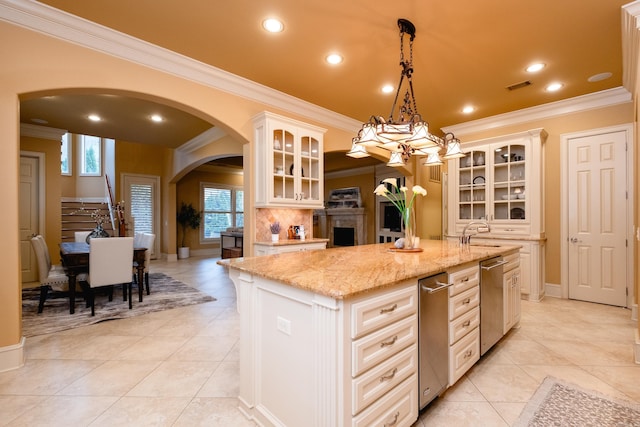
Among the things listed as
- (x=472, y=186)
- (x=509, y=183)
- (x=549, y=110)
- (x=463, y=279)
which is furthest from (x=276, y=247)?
(x=549, y=110)

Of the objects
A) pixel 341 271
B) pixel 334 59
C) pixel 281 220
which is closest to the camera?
pixel 341 271

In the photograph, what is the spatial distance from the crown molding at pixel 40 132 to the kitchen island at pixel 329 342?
5929mm

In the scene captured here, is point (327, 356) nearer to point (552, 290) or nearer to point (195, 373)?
point (195, 373)

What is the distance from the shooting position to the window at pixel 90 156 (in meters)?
8.41

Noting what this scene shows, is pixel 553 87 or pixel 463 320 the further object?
pixel 553 87

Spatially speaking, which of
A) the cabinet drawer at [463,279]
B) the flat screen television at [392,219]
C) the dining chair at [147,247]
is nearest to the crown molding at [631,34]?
the cabinet drawer at [463,279]

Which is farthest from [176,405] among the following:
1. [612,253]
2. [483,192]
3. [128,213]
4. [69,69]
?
[128,213]

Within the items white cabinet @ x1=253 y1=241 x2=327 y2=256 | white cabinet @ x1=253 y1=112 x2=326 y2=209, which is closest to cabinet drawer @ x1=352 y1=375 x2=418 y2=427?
white cabinet @ x1=253 y1=241 x2=327 y2=256

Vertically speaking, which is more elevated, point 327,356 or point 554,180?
point 554,180

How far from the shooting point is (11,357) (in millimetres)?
2311

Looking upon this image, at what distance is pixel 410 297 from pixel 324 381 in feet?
2.11

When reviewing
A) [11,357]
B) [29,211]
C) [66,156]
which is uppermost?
[66,156]

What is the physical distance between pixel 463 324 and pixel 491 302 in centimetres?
58

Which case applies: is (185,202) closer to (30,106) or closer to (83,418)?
(30,106)
